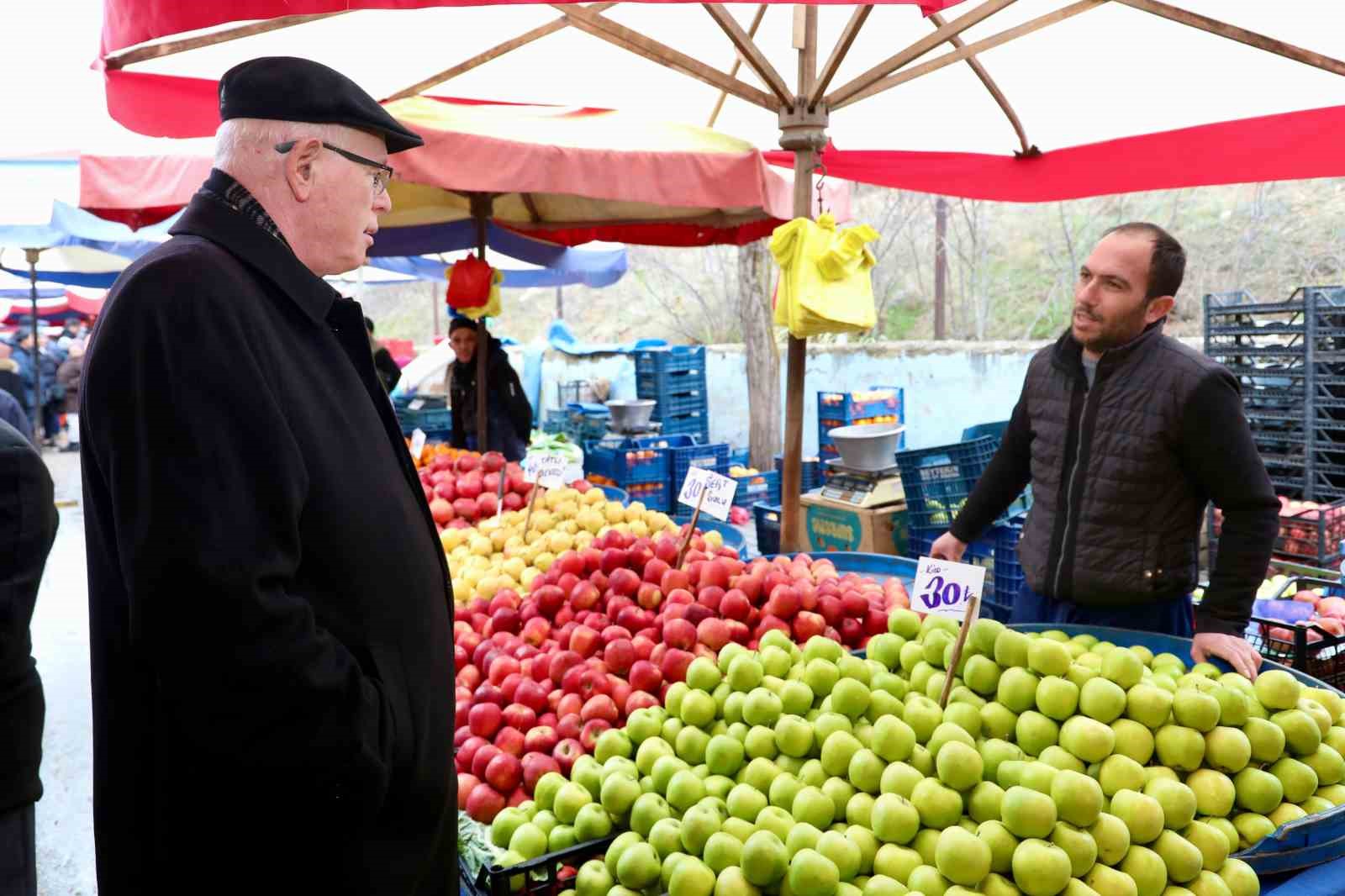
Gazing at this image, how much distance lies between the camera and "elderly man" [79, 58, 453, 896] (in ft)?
3.90

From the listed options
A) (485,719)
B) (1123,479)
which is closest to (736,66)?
(1123,479)

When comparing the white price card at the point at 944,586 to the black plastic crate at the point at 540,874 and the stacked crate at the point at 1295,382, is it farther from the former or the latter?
the stacked crate at the point at 1295,382

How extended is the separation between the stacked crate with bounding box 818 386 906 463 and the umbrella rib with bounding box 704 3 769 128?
4094mm

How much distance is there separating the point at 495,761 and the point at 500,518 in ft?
8.05

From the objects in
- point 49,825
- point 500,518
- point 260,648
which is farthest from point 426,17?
point 49,825

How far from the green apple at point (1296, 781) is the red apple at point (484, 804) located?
160 centimetres

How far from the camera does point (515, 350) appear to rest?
16.6 m

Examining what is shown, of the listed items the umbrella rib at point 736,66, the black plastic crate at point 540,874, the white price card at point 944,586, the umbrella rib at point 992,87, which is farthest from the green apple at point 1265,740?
the umbrella rib at point 992,87

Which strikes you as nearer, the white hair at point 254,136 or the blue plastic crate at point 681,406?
the white hair at point 254,136

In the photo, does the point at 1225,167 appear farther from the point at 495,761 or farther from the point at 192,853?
the point at 192,853

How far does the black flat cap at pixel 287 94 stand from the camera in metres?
1.40

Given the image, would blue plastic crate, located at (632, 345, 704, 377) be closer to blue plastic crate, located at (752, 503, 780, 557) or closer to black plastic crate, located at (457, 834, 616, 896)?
blue plastic crate, located at (752, 503, 780, 557)

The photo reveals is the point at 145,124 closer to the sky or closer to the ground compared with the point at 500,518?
closer to the sky

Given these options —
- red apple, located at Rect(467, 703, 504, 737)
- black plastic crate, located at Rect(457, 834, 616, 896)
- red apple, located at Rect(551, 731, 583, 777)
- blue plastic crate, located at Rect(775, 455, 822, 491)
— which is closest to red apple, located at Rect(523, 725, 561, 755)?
red apple, located at Rect(551, 731, 583, 777)
